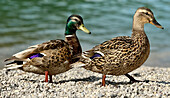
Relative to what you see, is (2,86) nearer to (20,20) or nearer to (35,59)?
(35,59)

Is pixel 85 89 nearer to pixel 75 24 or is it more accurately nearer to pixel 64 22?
pixel 75 24

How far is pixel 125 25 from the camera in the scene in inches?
533

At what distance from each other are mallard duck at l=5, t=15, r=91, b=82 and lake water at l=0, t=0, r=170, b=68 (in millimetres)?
3101

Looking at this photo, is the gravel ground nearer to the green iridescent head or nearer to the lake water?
the green iridescent head

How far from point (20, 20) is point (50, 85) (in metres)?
9.31

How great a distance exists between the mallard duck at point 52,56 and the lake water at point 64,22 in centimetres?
310

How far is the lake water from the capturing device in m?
10.6

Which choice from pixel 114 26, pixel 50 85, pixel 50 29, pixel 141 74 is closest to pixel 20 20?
pixel 50 29

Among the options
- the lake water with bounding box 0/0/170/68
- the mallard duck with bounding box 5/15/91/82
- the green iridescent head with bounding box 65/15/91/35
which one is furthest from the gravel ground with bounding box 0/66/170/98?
the lake water with bounding box 0/0/170/68

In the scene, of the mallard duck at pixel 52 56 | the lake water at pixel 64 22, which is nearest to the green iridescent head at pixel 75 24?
the mallard duck at pixel 52 56

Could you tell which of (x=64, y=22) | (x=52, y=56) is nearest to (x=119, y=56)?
(x=52, y=56)

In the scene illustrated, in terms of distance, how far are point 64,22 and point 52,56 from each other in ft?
28.7

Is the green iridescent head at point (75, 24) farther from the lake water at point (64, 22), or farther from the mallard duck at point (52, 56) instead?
the lake water at point (64, 22)

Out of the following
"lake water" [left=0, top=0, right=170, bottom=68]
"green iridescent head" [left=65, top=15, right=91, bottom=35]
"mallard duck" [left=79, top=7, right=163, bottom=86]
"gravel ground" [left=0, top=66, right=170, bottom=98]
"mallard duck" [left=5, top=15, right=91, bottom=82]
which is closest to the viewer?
"gravel ground" [left=0, top=66, right=170, bottom=98]
